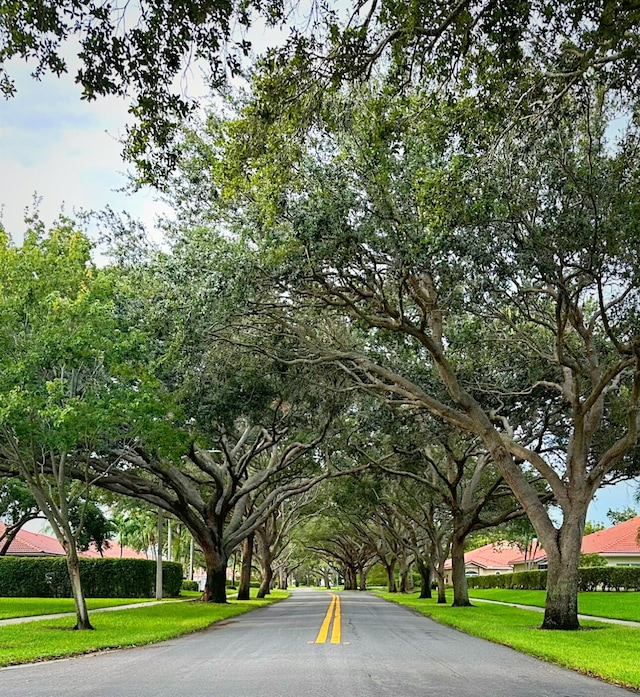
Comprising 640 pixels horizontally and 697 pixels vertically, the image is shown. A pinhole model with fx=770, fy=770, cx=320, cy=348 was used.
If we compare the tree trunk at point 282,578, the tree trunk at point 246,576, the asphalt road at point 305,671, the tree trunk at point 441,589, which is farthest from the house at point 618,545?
the asphalt road at point 305,671

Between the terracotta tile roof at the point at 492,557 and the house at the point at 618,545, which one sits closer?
the house at the point at 618,545

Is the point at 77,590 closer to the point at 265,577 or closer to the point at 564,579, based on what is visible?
the point at 564,579

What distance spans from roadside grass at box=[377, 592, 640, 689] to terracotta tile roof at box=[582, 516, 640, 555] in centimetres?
3582

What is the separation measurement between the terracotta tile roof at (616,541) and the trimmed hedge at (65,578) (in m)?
33.1

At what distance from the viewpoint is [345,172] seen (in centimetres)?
1407

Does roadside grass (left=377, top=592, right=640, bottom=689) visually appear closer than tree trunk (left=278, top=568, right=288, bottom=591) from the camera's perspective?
Yes

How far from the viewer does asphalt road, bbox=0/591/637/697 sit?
27.6 feet

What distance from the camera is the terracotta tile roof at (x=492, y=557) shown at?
3521 inches

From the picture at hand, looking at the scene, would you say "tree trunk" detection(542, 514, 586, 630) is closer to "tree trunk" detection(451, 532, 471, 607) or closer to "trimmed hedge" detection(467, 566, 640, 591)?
"tree trunk" detection(451, 532, 471, 607)

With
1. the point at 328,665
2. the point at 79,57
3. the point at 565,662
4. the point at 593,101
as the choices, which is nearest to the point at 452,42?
the point at 79,57

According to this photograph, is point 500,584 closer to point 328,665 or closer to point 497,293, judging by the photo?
point 497,293

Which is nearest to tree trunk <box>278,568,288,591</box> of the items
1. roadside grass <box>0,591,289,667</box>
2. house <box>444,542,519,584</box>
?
house <box>444,542,519,584</box>

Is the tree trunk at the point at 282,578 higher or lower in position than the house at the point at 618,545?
lower

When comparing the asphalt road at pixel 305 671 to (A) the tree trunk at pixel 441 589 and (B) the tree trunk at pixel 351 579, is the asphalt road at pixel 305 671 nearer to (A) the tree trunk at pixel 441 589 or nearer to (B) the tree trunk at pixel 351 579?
(A) the tree trunk at pixel 441 589
